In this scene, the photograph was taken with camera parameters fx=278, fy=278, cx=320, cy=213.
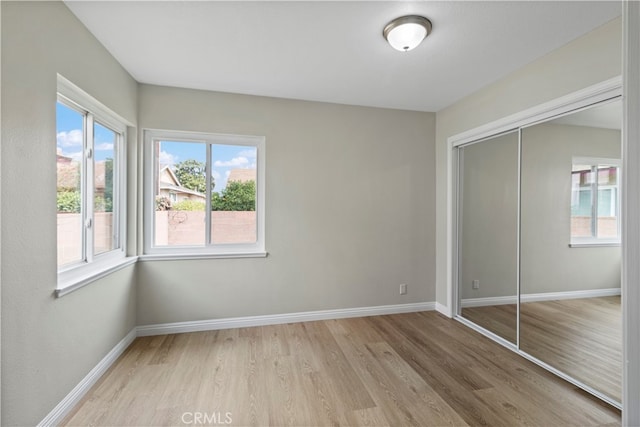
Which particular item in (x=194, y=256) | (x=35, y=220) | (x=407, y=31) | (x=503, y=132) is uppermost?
(x=407, y=31)

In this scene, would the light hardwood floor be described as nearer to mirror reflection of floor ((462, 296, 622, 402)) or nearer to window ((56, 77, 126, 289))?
mirror reflection of floor ((462, 296, 622, 402))

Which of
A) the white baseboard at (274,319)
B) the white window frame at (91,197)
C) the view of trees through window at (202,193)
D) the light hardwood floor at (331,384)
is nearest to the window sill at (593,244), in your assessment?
the light hardwood floor at (331,384)

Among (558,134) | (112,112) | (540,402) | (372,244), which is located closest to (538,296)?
(540,402)

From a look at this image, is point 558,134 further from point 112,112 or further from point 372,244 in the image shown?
point 112,112

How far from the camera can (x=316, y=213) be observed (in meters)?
3.22

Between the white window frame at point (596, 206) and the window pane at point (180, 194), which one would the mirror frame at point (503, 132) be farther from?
the window pane at point (180, 194)

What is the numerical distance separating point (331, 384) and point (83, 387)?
1.73m

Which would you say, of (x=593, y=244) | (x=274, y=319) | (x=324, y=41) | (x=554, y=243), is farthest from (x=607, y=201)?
(x=274, y=319)

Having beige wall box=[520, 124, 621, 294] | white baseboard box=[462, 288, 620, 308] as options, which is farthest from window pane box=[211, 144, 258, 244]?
beige wall box=[520, 124, 621, 294]

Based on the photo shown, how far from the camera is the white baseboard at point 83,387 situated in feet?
5.39

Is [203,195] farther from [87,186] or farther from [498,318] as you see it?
[498,318]
